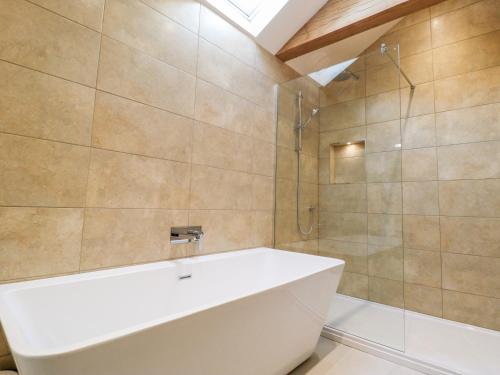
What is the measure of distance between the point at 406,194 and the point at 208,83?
2174 mm

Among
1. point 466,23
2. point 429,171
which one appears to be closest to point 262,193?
point 429,171

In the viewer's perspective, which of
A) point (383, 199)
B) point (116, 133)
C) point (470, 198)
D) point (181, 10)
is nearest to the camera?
point (116, 133)

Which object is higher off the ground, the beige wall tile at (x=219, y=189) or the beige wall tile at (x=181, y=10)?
the beige wall tile at (x=181, y=10)

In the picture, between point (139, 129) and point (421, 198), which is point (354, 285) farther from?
point (139, 129)

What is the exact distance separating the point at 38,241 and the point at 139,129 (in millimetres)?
784

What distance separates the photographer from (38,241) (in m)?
1.24

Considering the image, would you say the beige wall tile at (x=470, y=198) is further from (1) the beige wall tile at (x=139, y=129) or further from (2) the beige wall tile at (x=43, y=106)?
(2) the beige wall tile at (x=43, y=106)

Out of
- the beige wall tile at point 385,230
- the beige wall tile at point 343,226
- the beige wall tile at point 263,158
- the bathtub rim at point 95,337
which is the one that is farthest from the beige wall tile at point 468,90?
the bathtub rim at point 95,337

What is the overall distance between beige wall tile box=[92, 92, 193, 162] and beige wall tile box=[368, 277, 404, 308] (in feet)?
6.40

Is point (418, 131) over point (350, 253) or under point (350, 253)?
over

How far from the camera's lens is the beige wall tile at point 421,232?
2457 mm

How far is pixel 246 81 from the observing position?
236cm

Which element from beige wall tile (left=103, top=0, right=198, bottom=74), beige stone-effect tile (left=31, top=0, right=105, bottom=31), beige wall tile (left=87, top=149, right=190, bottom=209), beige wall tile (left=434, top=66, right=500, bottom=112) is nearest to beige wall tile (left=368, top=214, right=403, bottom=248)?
beige wall tile (left=434, top=66, right=500, bottom=112)

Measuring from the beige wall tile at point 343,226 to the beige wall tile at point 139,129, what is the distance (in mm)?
1538
